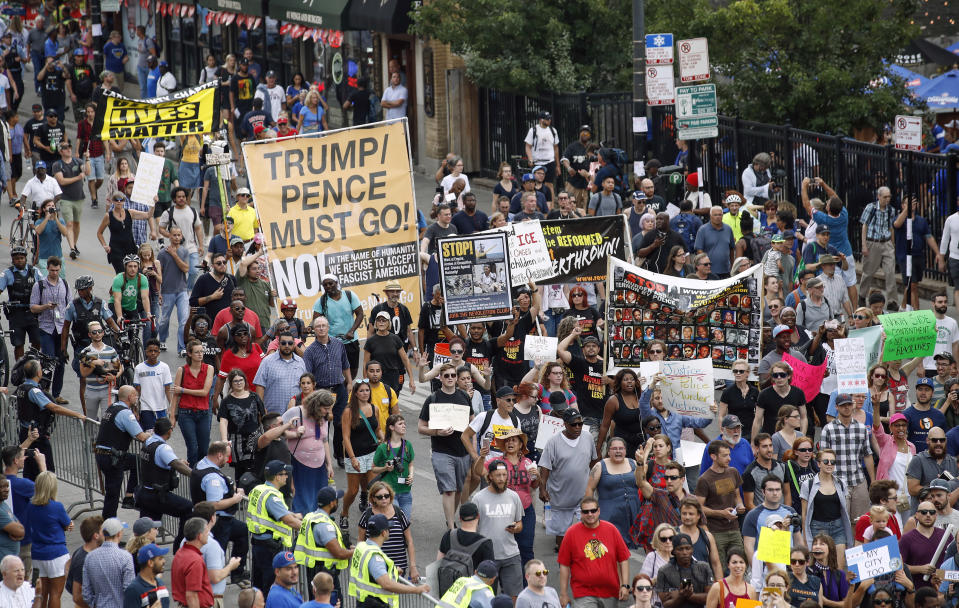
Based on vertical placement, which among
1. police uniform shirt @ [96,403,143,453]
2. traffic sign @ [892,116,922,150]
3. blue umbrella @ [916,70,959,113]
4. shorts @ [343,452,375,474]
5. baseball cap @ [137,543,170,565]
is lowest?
shorts @ [343,452,375,474]

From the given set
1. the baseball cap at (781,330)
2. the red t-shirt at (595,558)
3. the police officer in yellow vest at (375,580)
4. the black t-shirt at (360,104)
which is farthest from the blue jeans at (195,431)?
the black t-shirt at (360,104)

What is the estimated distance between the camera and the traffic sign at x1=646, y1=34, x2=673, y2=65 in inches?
862

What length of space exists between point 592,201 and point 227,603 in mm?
9871

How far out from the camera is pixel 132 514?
15500 millimetres

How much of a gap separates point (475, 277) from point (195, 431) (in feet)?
11.8

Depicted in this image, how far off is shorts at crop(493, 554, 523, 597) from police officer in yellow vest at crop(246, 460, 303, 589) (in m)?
1.70

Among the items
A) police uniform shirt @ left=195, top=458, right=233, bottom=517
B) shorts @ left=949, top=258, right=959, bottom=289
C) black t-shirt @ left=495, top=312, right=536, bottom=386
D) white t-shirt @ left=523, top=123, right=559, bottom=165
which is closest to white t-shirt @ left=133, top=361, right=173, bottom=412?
police uniform shirt @ left=195, top=458, right=233, bottom=517

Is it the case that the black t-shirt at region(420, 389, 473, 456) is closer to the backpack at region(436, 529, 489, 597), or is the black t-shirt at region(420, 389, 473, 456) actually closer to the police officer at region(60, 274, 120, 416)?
the backpack at region(436, 529, 489, 597)

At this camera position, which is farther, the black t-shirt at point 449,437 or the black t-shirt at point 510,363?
the black t-shirt at point 510,363

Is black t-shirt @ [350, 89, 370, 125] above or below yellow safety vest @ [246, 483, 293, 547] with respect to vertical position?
above

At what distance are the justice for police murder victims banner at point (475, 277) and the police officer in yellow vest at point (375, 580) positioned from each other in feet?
18.8

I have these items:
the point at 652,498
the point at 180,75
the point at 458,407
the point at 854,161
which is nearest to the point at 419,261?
the point at 458,407

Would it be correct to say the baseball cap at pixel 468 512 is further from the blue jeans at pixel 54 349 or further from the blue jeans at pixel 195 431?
the blue jeans at pixel 54 349

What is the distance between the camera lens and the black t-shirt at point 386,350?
1611 cm
